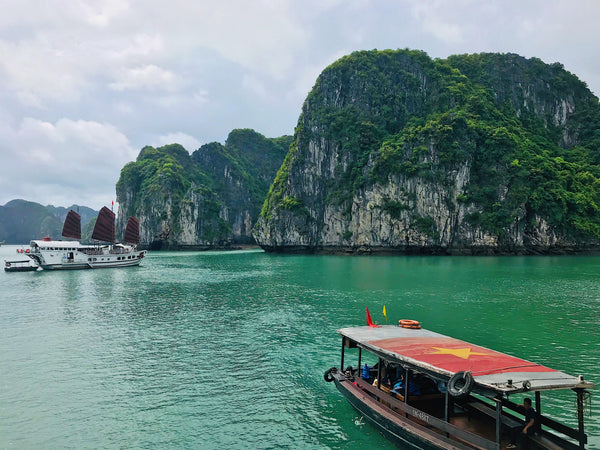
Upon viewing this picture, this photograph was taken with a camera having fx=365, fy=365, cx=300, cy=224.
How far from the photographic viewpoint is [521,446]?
764 cm

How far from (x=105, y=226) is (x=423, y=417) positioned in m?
70.2

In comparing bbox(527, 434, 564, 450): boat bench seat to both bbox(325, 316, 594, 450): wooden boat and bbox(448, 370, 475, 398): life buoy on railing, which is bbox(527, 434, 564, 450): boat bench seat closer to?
bbox(325, 316, 594, 450): wooden boat

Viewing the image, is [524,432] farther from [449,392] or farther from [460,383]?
[449,392]

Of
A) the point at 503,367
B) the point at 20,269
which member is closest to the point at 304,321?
the point at 503,367

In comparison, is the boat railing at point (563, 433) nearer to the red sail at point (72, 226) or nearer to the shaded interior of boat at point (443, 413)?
the shaded interior of boat at point (443, 413)

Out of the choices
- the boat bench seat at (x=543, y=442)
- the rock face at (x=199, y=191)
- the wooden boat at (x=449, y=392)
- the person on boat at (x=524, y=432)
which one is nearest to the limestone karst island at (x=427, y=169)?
the rock face at (x=199, y=191)

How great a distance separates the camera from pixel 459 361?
8828 mm

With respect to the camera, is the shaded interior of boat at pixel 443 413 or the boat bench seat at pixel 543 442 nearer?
the boat bench seat at pixel 543 442

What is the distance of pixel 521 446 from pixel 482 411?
133cm

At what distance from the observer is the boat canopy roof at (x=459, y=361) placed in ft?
23.9

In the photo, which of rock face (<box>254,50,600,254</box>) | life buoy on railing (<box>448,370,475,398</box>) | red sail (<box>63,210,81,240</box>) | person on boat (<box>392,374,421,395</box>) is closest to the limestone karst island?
rock face (<box>254,50,600,254</box>)

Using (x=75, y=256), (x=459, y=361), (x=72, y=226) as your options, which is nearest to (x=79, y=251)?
(x=75, y=256)

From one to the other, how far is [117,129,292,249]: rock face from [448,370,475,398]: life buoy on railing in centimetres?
12608

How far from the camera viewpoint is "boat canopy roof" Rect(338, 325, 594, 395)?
729 centimetres
